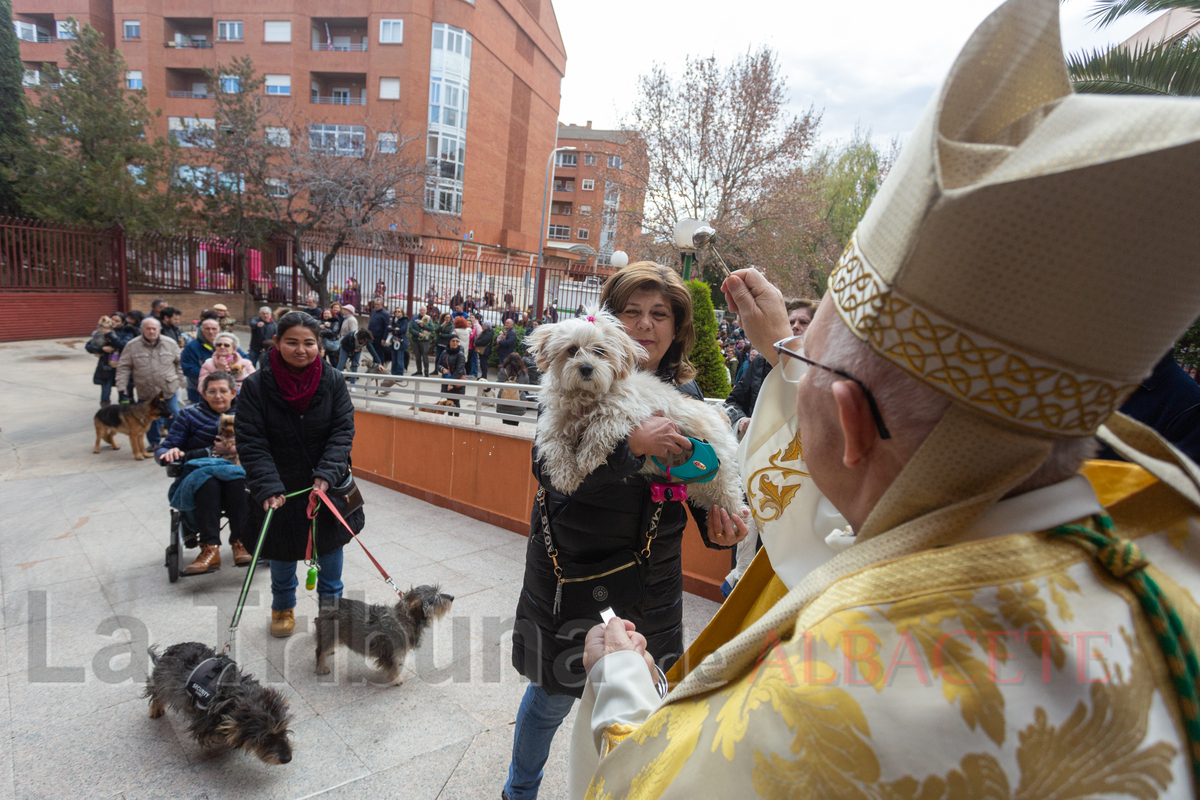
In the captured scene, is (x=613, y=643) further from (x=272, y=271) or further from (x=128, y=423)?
(x=272, y=271)

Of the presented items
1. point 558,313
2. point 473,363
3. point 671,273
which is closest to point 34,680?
point 671,273

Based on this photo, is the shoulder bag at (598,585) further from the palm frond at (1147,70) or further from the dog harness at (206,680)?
the palm frond at (1147,70)

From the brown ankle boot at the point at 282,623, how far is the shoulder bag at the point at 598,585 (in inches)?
104

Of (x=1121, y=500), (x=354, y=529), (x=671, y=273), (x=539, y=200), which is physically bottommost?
(x=354, y=529)

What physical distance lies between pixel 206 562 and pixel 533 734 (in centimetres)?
375

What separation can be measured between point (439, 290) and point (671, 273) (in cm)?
1803

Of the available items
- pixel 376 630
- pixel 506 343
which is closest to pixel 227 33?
pixel 506 343

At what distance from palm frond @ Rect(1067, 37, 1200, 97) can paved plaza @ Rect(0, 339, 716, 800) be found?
5.33 metres

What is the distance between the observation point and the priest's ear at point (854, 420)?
749 mm

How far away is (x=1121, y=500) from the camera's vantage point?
2.43 ft

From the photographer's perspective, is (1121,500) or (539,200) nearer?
(1121,500)

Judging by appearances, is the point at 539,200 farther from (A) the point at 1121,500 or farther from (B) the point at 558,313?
(A) the point at 1121,500

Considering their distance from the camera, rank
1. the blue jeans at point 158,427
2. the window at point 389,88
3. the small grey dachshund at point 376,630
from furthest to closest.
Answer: the window at point 389,88 < the blue jeans at point 158,427 < the small grey dachshund at point 376,630

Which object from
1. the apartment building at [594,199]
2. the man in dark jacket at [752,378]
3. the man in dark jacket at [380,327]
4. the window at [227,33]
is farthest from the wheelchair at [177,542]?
the window at [227,33]
